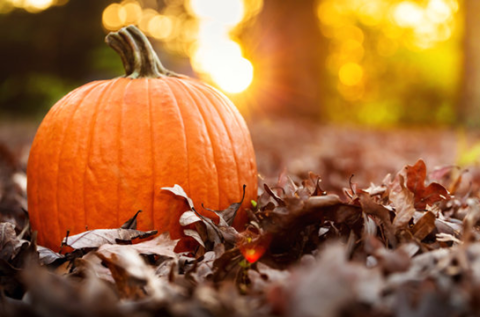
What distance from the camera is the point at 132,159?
1870 millimetres

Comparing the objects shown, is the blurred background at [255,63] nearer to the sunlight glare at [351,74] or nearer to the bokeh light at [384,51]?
the bokeh light at [384,51]

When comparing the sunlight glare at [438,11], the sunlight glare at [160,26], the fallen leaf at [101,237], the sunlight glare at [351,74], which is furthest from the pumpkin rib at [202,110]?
the sunlight glare at [351,74]

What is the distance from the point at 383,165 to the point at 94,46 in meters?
Answer: 10.2

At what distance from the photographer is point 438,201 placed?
197 cm

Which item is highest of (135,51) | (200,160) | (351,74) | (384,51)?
(135,51)

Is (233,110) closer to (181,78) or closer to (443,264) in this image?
(181,78)

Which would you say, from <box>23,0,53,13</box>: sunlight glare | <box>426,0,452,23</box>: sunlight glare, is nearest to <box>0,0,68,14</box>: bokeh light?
<box>23,0,53,13</box>: sunlight glare

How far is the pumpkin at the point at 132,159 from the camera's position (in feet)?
6.16

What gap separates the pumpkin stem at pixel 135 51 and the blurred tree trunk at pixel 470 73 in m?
10.9

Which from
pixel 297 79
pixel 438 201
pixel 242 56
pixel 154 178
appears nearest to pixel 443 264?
pixel 438 201

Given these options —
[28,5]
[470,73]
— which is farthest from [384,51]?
[28,5]

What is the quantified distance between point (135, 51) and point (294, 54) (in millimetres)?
9212

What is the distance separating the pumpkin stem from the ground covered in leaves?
775 millimetres

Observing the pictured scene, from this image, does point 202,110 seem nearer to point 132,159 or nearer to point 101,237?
point 132,159
